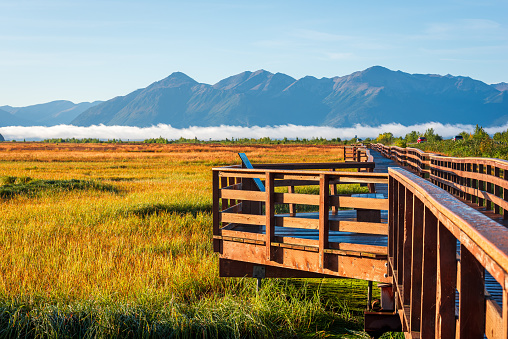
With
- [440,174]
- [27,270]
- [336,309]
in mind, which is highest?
[440,174]

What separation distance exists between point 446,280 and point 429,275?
535 millimetres

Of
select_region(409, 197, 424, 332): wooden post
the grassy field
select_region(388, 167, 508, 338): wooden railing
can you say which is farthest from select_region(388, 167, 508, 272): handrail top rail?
the grassy field

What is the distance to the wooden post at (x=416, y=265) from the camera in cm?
359

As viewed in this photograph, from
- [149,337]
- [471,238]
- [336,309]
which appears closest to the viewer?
[471,238]

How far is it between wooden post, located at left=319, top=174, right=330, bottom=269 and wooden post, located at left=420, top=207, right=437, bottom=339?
300 centimetres

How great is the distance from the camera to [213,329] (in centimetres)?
679

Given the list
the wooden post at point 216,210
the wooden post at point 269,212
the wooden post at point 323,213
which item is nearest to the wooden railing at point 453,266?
the wooden post at point 323,213

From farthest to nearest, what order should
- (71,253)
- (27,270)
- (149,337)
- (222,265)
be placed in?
(71,253) < (27,270) < (222,265) < (149,337)

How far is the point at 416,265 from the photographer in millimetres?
3711

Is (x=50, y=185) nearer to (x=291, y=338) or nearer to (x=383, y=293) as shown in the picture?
(x=291, y=338)

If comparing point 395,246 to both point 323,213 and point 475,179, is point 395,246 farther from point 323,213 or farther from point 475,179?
point 475,179

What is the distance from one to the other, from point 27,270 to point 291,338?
4.73 metres

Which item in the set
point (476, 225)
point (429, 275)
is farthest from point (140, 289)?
point (476, 225)

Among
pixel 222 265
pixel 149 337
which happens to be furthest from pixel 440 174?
pixel 149 337
